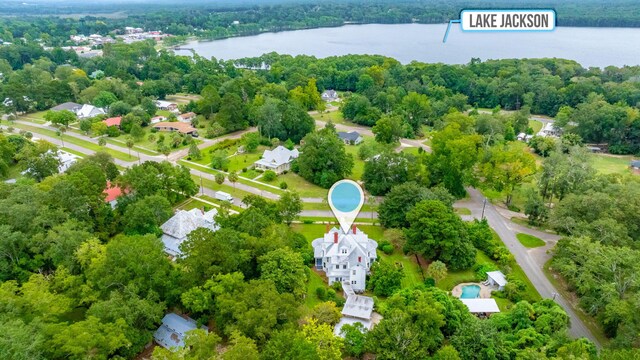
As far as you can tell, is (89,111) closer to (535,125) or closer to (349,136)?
(349,136)

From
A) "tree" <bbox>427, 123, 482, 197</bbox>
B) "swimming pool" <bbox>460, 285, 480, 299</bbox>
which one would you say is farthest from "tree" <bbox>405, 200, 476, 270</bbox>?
"tree" <bbox>427, 123, 482, 197</bbox>

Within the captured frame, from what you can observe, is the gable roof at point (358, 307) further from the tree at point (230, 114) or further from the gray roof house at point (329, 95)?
the gray roof house at point (329, 95)

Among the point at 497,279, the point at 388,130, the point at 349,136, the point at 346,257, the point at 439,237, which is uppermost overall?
the point at 388,130

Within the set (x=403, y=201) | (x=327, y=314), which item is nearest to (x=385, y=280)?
(x=327, y=314)

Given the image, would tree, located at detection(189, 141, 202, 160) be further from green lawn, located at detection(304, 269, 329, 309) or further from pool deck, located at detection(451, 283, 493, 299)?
pool deck, located at detection(451, 283, 493, 299)

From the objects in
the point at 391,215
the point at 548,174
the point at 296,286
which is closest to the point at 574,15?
the point at 548,174

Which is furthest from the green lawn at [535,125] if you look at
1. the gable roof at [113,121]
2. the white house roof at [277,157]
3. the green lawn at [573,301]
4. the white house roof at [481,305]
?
the gable roof at [113,121]
